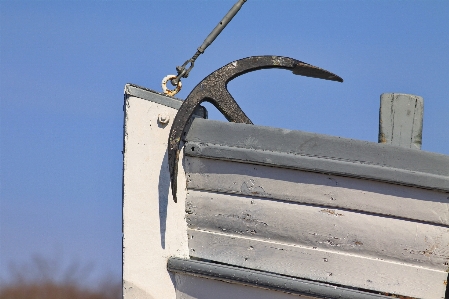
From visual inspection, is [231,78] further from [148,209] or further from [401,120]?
[401,120]

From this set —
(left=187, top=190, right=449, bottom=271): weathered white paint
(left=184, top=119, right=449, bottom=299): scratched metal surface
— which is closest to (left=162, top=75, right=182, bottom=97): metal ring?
(left=184, top=119, right=449, bottom=299): scratched metal surface

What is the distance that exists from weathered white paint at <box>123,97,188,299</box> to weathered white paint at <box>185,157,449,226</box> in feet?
0.76

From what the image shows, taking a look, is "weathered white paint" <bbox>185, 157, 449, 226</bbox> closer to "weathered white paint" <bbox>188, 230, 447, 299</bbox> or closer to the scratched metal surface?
the scratched metal surface

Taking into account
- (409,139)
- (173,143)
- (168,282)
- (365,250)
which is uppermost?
(409,139)

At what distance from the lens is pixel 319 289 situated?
3.65 m

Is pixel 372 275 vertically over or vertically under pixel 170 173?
under

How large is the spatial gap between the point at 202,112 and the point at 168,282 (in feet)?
2.61

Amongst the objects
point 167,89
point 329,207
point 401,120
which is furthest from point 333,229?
point 167,89

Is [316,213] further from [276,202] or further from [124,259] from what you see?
[124,259]

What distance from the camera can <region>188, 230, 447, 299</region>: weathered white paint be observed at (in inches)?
144

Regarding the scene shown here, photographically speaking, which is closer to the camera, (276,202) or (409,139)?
(276,202)

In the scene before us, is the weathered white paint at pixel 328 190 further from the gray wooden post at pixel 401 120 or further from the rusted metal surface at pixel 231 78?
the gray wooden post at pixel 401 120

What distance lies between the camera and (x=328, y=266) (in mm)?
3689

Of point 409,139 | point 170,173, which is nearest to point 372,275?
point 409,139
